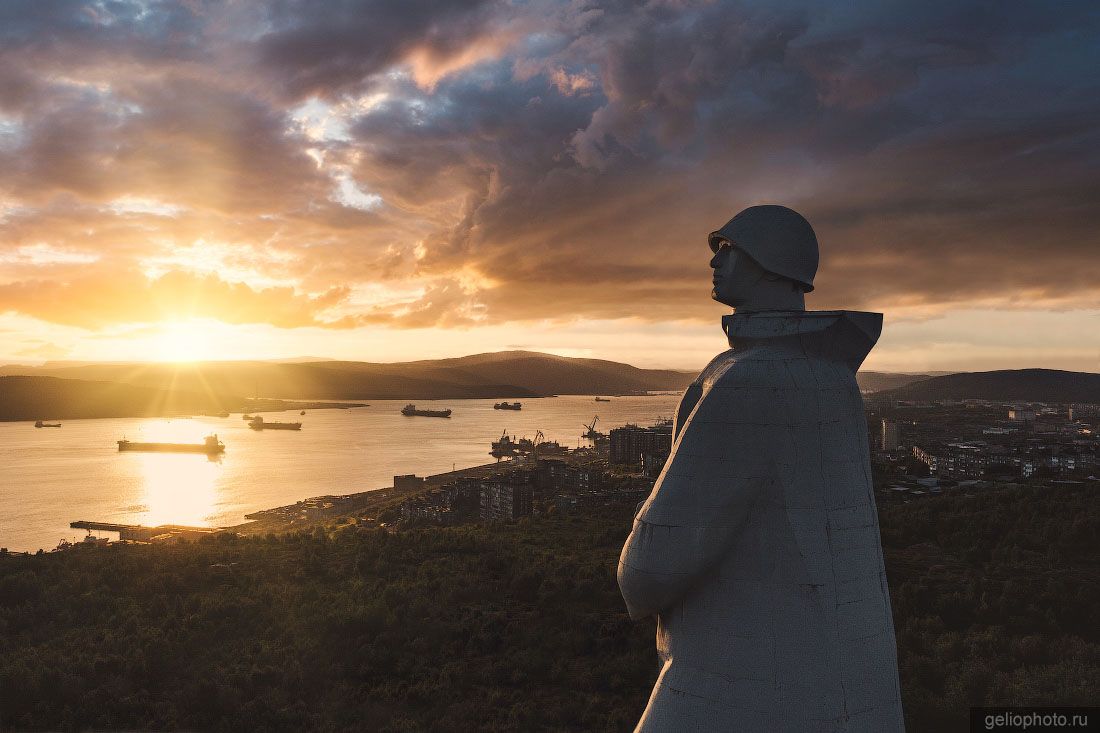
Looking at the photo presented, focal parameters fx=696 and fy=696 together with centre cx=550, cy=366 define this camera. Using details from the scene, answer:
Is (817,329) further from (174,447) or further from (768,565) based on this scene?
(174,447)

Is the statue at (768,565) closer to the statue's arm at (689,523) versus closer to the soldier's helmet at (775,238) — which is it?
the statue's arm at (689,523)

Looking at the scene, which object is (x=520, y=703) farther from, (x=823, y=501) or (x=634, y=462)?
(x=634, y=462)

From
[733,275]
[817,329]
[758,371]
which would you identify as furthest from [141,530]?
[817,329]

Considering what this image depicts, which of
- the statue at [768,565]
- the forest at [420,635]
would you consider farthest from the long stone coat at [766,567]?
the forest at [420,635]

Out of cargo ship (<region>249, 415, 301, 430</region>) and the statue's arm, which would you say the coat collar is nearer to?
the statue's arm

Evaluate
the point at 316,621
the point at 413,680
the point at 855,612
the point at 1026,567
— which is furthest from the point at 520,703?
the point at 1026,567

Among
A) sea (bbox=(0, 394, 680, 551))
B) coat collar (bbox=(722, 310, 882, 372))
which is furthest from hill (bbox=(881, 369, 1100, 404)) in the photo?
coat collar (bbox=(722, 310, 882, 372))
